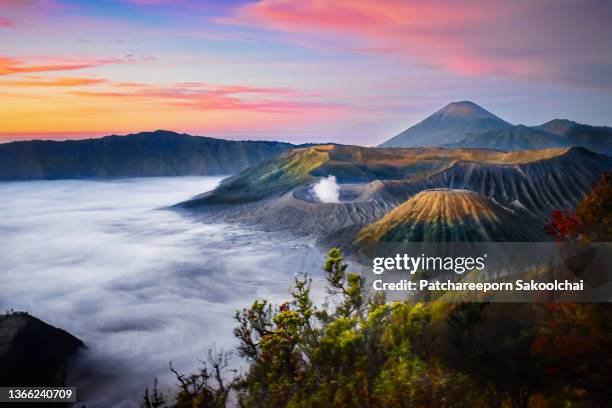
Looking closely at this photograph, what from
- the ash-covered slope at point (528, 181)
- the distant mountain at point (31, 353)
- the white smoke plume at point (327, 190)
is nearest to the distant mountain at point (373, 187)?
the ash-covered slope at point (528, 181)

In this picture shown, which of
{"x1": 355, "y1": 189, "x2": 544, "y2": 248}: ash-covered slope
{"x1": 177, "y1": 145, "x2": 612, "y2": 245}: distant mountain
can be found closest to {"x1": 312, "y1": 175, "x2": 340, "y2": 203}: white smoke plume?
{"x1": 177, "y1": 145, "x2": 612, "y2": 245}: distant mountain

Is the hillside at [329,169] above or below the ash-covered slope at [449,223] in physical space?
above

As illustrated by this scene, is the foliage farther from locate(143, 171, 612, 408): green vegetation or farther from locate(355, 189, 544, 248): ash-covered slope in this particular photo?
locate(355, 189, 544, 248): ash-covered slope

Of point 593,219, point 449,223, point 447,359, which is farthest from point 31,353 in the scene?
point 449,223

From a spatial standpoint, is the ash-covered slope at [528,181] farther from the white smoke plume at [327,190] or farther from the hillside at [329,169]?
the white smoke plume at [327,190]

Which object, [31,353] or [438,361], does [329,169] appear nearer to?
[31,353]
